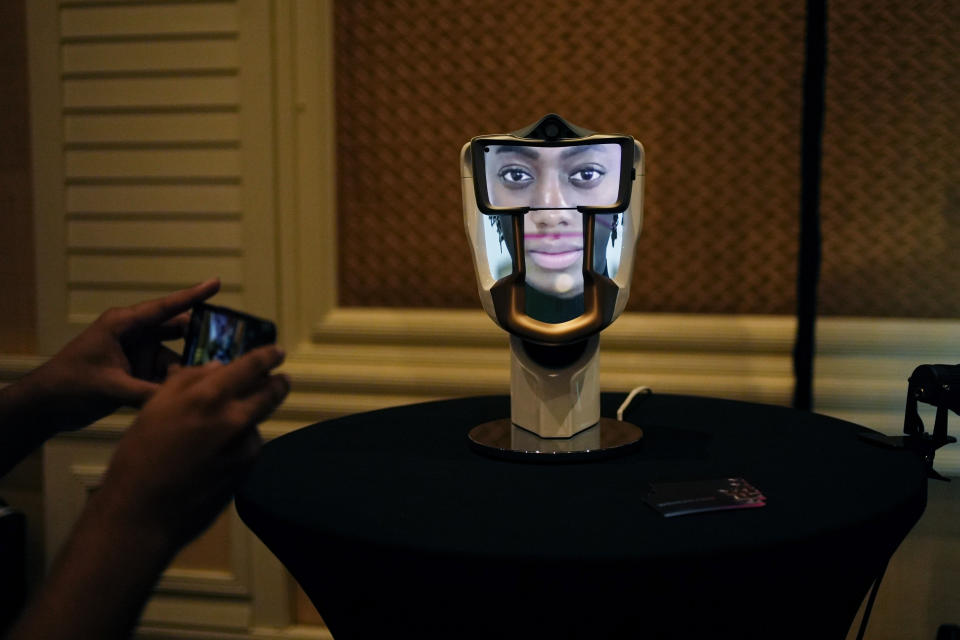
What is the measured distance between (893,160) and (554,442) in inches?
40.5

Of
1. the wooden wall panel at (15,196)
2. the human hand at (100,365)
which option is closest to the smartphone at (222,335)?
the human hand at (100,365)

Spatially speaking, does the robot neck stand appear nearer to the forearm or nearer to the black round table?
the black round table

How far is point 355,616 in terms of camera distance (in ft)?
2.91

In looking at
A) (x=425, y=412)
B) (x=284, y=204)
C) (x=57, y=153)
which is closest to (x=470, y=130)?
(x=284, y=204)

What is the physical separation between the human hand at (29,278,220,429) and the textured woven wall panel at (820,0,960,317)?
1.29 m

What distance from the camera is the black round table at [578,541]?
2.56 ft

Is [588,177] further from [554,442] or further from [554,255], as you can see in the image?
→ [554,442]

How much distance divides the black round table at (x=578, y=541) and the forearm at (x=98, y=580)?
0.22m

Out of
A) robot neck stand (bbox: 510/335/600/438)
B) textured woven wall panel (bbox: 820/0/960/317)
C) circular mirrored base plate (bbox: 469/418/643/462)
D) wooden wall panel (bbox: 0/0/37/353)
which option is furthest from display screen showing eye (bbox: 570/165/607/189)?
wooden wall panel (bbox: 0/0/37/353)

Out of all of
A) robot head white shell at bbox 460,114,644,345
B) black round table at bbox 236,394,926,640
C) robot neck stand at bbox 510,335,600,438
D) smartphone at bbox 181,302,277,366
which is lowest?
black round table at bbox 236,394,926,640

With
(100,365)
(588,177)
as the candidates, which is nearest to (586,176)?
(588,177)

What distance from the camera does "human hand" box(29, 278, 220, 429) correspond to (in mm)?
955

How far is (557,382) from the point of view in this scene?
115cm

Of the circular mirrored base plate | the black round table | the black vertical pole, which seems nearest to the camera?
the black round table
